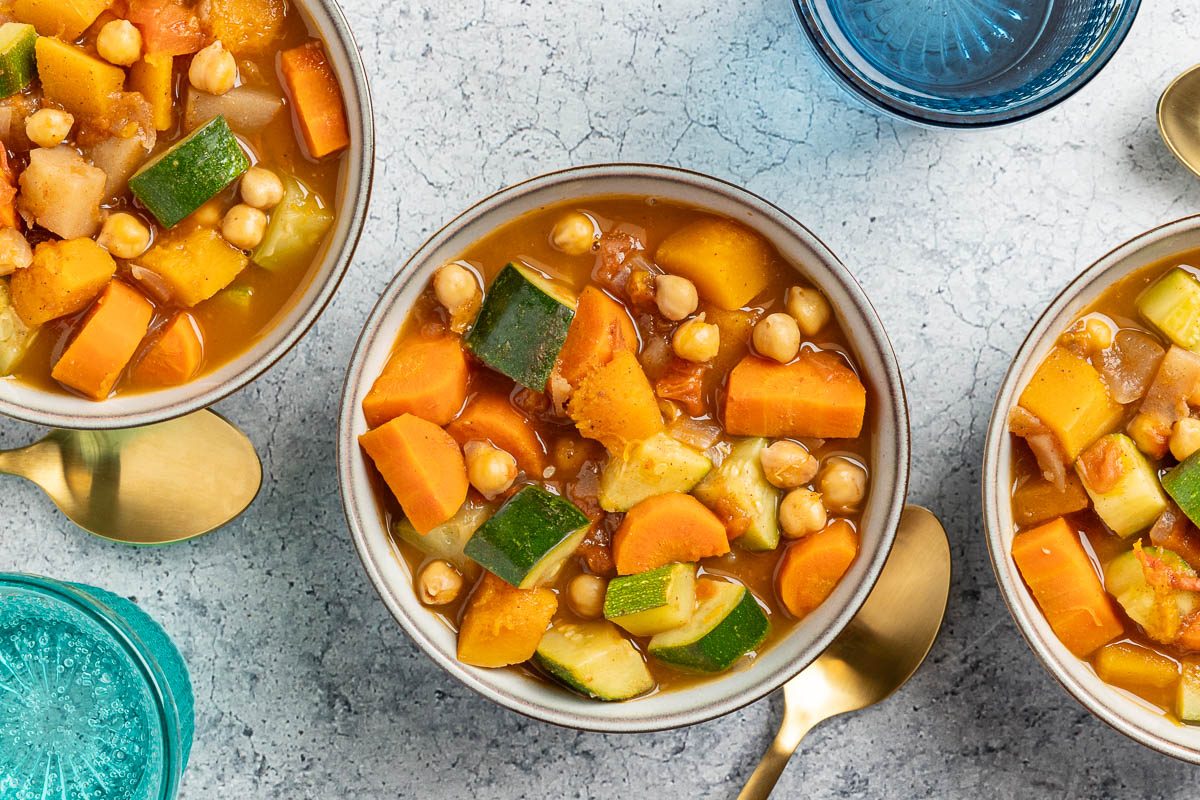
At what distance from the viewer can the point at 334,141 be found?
105 inches

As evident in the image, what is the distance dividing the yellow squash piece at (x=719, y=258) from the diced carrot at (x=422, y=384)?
58cm

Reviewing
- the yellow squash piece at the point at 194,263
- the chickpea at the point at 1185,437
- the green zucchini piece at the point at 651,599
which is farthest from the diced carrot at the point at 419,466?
the chickpea at the point at 1185,437

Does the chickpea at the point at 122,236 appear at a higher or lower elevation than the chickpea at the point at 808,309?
lower

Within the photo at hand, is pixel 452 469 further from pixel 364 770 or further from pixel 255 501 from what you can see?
pixel 364 770

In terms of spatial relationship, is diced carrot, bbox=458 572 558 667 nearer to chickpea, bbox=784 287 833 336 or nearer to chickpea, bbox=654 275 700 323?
chickpea, bbox=654 275 700 323

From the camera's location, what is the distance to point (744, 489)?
8.59ft

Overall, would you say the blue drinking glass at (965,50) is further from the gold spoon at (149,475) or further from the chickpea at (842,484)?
the gold spoon at (149,475)

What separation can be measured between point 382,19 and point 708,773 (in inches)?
92.9

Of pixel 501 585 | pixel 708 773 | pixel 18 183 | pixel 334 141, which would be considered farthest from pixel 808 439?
pixel 18 183

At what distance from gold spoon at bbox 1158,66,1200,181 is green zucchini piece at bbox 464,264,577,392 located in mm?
1794

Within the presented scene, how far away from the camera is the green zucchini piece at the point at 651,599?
2.55 m

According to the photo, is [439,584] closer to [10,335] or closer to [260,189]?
[260,189]

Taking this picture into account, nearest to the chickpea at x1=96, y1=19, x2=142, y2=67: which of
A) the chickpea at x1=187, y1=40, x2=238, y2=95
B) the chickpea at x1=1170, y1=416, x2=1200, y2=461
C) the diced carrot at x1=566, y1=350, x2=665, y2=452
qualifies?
the chickpea at x1=187, y1=40, x2=238, y2=95

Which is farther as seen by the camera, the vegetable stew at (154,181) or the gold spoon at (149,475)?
the gold spoon at (149,475)
